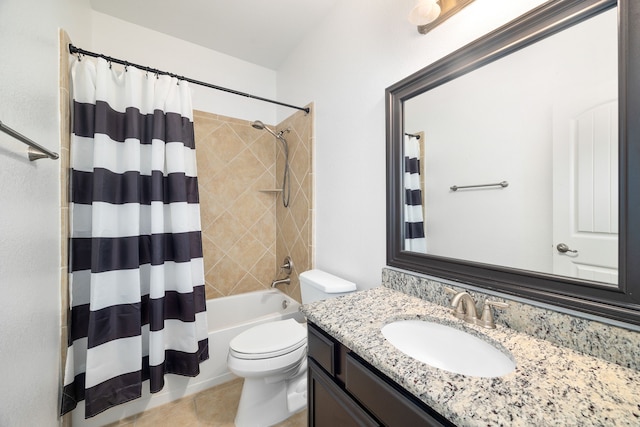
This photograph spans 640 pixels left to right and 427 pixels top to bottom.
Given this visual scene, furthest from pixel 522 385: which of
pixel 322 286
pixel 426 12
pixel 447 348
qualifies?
pixel 426 12

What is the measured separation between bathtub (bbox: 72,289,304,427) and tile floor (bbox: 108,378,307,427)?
43mm

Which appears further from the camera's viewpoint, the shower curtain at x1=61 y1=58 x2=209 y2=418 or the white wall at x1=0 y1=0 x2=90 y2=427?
the shower curtain at x1=61 y1=58 x2=209 y2=418

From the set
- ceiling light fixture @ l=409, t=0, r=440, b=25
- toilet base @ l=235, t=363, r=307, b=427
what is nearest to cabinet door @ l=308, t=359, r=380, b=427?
toilet base @ l=235, t=363, r=307, b=427

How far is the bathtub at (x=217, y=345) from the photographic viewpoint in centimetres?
146

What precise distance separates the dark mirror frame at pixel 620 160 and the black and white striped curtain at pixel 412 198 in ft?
0.35

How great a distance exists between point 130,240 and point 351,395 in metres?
1.36

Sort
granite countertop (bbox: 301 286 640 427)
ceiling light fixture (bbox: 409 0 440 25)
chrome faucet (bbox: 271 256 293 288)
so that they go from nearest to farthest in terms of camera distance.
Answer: granite countertop (bbox: 301 286 640 427) < ceiling light fixture (bbox: 409 0 440 25) < chrome faucet (bbox: 271 256 293 288)

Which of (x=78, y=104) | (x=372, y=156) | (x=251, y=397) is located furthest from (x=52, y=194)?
(x=372, y=156)

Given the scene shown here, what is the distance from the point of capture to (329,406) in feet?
2.81

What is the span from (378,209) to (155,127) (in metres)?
1.39

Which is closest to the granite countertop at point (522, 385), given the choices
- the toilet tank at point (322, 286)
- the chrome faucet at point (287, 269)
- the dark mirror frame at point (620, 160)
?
the dark mirror frame at point (620, 160)

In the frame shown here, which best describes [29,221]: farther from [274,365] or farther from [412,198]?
[412,198]

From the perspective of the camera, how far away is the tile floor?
1.44 m

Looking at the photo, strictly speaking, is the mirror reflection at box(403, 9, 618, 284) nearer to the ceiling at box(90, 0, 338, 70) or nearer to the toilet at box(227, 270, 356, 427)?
the toilet at box(227, 270, 356, 427)
